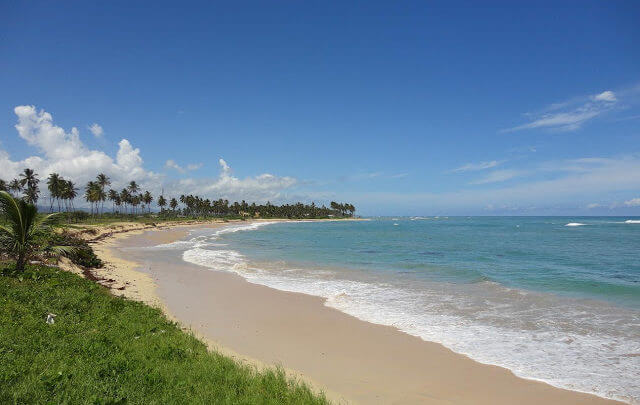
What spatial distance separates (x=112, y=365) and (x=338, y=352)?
5499 millimetres

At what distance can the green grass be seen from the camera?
5.54 metres

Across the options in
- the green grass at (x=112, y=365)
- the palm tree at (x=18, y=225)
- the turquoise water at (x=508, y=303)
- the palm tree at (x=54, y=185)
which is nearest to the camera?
the green grass at (x=112, y=365)

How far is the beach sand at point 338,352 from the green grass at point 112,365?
4.50 ft

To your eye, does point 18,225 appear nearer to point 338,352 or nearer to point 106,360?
point 106,360

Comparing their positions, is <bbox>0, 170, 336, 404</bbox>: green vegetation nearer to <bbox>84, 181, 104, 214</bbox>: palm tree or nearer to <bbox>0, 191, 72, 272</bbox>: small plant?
<bbox>0, 191, 72, 272</bbox>: small plant

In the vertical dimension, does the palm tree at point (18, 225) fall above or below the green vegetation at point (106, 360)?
above

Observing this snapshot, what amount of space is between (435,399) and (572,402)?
2.82 m

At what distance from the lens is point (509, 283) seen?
65.5 feet

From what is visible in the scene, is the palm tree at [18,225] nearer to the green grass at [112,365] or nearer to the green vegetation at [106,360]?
the green vegetation at [106,360]

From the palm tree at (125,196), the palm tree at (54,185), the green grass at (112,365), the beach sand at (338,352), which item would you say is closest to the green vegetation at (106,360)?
the green grass at (112,365)

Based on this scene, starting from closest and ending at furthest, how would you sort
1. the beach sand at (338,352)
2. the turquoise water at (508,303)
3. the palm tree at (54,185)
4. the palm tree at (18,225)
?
the beach sand at (338,352)
the turquoise water at (508,303)
the palm tree at (18,225)
the palm tree at (54,185)

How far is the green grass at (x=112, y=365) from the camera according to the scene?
5539mm

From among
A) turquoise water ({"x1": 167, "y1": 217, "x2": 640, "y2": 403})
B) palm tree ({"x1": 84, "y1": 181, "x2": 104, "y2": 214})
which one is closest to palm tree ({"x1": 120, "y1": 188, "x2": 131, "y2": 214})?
palm tree ({"x1": 84, "y1": 181, "x2": 104, "y2": 214})

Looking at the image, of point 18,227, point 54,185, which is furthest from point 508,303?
point 54,185
